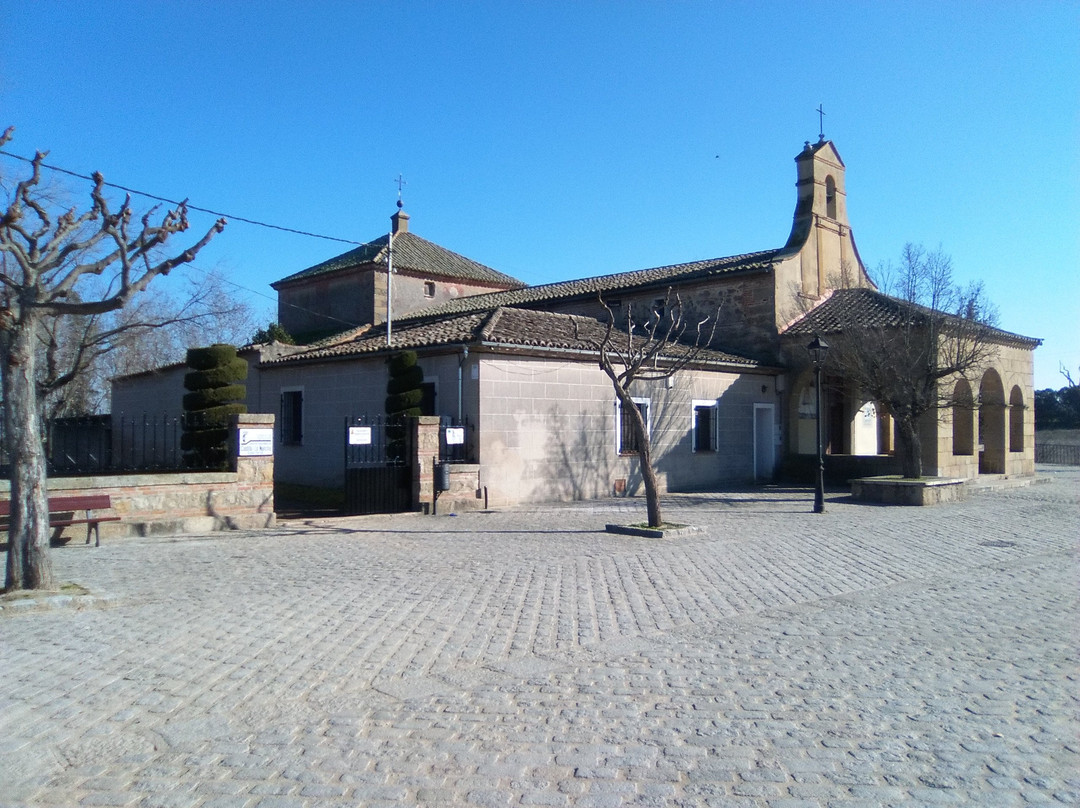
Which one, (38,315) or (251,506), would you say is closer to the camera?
(38,315)

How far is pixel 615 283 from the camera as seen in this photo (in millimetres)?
26719

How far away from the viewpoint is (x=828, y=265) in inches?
997

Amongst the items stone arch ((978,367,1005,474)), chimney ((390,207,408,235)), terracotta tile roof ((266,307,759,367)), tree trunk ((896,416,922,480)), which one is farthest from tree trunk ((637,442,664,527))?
chimney ((390,207,408,235))

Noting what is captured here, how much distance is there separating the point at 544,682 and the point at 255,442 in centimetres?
917

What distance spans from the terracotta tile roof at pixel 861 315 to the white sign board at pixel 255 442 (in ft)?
43.9

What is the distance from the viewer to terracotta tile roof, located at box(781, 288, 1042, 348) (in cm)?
1948

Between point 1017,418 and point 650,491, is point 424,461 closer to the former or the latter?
point 650,491

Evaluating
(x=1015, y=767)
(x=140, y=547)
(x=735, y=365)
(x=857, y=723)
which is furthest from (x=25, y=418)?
(x=735, y=365)

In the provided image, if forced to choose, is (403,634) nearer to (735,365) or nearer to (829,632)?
(829,632)

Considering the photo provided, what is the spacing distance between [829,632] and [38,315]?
7.92m

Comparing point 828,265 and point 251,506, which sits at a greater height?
point 828,265

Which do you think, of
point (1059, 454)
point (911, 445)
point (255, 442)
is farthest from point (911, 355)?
point (1059, 454)

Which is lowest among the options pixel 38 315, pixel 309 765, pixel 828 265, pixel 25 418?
pixel 309 765

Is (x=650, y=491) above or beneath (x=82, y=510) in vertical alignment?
above
